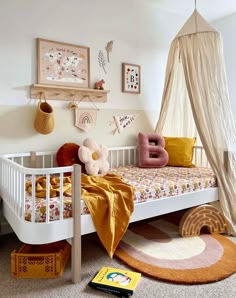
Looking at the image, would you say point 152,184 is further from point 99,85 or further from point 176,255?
point 99,85

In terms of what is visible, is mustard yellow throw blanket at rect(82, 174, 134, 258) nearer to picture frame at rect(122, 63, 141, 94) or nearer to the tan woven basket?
the tan woven basket

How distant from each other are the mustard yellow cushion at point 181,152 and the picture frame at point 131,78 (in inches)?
31.8

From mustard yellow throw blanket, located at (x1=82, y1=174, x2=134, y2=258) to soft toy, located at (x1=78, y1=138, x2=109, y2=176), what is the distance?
40 centimetres

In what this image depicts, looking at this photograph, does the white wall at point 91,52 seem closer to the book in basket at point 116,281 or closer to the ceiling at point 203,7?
the ceiling at point 203,7

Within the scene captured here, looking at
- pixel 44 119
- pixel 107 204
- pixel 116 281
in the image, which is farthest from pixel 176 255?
pixel 44 119

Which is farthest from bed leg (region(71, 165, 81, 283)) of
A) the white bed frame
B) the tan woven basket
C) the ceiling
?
the ceiling

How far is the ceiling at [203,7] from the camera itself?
330cm

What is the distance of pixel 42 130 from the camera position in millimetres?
2658

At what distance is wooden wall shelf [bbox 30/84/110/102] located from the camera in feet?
8.86

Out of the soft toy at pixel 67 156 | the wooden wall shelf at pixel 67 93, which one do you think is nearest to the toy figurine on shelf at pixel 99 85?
the wooden wall shelf at pixel 67 93

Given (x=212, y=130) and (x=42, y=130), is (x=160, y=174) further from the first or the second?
(x=42, y=130)

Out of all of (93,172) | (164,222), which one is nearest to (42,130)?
(93,172)

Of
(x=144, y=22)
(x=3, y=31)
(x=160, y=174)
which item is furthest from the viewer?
(x=144, y=22)

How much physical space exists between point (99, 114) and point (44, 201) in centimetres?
152
